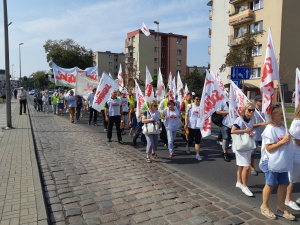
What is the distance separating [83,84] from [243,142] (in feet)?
37.7

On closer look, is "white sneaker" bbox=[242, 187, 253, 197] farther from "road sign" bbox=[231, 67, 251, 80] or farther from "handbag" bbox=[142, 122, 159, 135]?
"road sign" bbox=[231, 67, 251, 80]

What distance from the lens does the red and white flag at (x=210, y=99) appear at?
693 cm

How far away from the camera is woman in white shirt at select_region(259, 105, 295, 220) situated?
4039mm

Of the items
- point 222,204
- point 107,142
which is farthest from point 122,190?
point 107,142

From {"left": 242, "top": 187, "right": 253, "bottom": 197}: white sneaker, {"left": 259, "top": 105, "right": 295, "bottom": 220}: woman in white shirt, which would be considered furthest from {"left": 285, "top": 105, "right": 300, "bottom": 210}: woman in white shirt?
{"left": 242, "top": 187, "right": 253, "bottom": 197}: white sneaker

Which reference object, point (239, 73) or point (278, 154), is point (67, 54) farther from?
point (278, 154)

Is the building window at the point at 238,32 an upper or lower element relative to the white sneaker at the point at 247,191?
upper

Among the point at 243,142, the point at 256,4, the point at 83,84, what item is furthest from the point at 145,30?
the point at 243,142

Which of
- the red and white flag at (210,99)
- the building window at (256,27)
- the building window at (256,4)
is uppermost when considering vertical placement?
the building window at (256,4)

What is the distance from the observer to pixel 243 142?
5.27 metres

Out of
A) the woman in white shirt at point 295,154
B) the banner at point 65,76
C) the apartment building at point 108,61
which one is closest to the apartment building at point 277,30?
the banner at point 65,76

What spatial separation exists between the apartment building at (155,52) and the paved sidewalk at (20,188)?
6253 cm

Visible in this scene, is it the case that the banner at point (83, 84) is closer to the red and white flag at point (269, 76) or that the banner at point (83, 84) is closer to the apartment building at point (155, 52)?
the red and white flag at point (269, 76)

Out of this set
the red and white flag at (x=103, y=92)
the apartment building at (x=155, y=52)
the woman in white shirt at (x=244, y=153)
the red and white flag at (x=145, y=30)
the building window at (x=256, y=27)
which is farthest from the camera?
the apartment building at (x=155, y=52)
